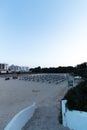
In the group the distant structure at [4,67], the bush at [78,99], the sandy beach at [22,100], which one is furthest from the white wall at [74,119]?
the distant structure at [4,67]

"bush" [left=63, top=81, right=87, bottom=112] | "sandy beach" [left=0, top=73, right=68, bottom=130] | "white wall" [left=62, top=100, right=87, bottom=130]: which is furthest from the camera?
"sandy beach" [left=0, top=73, right=68, bottom=130]

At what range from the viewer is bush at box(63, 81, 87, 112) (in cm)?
837

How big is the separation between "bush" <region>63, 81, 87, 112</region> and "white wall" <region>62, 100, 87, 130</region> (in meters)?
0.26

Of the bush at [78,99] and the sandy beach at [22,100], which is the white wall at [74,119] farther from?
the sandy beach at [22,100]

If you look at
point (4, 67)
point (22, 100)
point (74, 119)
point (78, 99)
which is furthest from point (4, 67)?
point (74, 119)

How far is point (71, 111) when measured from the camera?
340 inches

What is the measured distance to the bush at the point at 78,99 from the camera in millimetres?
8367

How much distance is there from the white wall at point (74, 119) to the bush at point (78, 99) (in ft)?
0.86

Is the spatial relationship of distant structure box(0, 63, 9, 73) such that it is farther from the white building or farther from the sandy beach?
the sandy beach

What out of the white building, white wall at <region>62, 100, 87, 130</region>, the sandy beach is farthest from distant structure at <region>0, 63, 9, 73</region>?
white wall at <region>62, 100, 87, 130</region>

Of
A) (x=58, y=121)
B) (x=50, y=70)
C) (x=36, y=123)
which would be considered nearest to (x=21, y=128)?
(x=36, y=123)

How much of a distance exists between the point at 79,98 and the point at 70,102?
1.49 ft

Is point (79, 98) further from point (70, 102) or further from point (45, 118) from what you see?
point (45, 118)

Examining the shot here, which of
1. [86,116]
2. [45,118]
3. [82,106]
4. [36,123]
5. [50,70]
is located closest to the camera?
[86,116]
